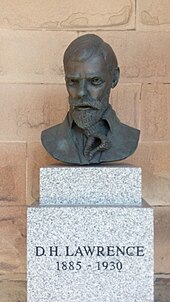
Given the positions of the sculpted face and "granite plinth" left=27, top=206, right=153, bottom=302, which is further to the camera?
the sculpted face

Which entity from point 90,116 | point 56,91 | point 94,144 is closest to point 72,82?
point 90,116

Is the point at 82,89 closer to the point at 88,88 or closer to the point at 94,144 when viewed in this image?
the point at 88,88

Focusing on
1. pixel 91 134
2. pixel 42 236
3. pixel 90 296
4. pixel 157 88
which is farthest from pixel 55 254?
pixel 157 88

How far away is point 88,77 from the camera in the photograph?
2727 mm

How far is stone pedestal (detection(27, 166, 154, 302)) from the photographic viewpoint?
2596mm

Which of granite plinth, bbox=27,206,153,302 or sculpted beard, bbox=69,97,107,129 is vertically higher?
sculpted beard, bbox=69,97,107,129

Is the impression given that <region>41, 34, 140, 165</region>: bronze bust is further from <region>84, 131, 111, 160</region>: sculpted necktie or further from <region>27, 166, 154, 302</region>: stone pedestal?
<region>27, 166, 154, 302</region>: stone pedestal

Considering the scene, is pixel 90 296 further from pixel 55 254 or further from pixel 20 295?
pixel 20 295

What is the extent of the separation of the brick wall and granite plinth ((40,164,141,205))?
101cm

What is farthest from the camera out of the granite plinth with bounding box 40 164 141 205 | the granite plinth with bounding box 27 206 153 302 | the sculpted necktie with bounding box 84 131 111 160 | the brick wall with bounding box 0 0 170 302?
the brick wall with bounding box 0 0 170 302

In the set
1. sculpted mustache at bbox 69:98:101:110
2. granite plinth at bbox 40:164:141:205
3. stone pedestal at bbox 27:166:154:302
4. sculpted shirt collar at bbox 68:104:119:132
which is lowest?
stone pedestal at bbox 27:166:154:302

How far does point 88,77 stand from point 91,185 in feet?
1.79

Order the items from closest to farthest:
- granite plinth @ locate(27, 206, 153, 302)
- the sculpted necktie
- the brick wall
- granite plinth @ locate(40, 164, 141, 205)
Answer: granite plinth @ locate(27, 206, 153, 302), granite plinth @ locate(40, 164, 141, 205), the sculpted necktie, the brick wall

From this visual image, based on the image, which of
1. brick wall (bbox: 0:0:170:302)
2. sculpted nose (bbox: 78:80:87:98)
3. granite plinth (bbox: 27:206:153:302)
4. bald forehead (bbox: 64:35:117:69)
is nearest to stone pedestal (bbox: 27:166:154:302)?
granite plinth (bbox: 27:206:153:302)
